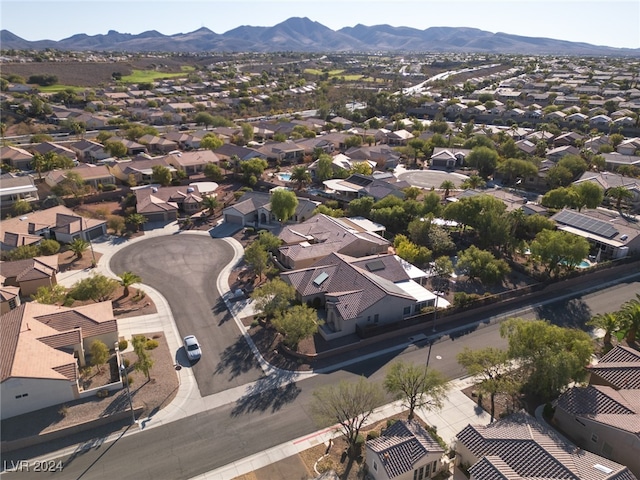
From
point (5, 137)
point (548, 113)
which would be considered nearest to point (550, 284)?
point (548, 113)

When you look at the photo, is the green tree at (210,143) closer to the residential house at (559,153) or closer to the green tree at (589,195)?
the green tree at (589,195)

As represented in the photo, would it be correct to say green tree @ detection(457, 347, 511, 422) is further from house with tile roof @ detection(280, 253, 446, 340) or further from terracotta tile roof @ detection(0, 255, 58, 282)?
terracotta tile roof @ detection(0, 255, 58, 282)

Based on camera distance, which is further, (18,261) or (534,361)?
(18,261)

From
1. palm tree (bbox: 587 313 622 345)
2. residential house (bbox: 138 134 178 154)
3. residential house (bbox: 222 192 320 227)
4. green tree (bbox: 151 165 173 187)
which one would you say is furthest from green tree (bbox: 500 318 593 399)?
residential house (bbox: 138 134 178 154)

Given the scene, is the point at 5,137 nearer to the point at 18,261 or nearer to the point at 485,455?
the point at 18,261

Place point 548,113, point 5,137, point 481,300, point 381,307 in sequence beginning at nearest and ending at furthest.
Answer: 1. point 381,307
2. point 481,300
3. point 5,137
4. point 548,113

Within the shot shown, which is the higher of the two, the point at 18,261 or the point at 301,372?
the point at 18,261

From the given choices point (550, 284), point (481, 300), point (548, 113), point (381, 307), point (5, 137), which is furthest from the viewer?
point (548, 113)

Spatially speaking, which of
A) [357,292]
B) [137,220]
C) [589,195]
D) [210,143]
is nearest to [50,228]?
[137,220]
